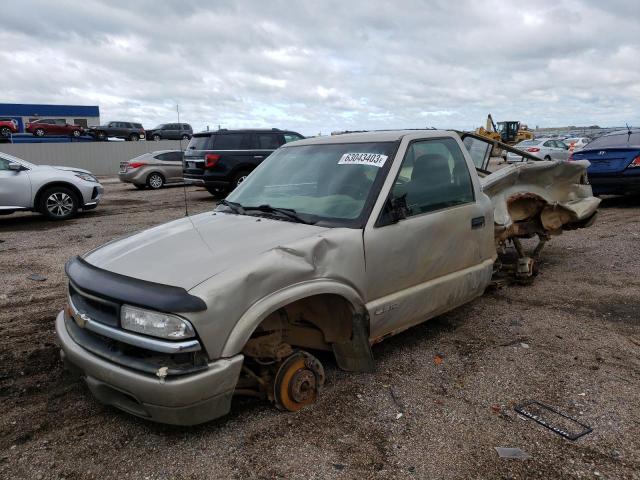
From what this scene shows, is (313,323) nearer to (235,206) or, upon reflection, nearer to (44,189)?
(235,206)

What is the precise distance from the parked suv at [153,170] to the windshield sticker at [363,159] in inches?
619

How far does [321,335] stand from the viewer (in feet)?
11.5

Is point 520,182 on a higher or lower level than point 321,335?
higher

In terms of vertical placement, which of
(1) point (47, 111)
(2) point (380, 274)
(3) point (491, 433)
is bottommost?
(3) point (491, 433)

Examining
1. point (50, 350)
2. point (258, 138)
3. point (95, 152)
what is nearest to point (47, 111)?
point (95, 152)

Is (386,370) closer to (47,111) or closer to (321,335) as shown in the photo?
(321,335)

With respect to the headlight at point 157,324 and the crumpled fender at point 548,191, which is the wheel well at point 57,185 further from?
the headlight at point 157,324

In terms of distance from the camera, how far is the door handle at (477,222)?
168 inches

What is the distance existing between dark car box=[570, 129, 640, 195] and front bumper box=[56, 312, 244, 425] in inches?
402

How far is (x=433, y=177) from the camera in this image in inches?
161

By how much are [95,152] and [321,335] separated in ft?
98.8

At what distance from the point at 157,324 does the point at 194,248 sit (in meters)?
0.66

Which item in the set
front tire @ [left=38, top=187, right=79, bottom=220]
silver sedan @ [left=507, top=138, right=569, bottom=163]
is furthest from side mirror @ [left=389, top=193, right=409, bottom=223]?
silver sedan @ [left=507, top=138, right=569, bottom=163]

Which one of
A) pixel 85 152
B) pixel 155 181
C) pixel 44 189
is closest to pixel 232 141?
pixel 44 189
